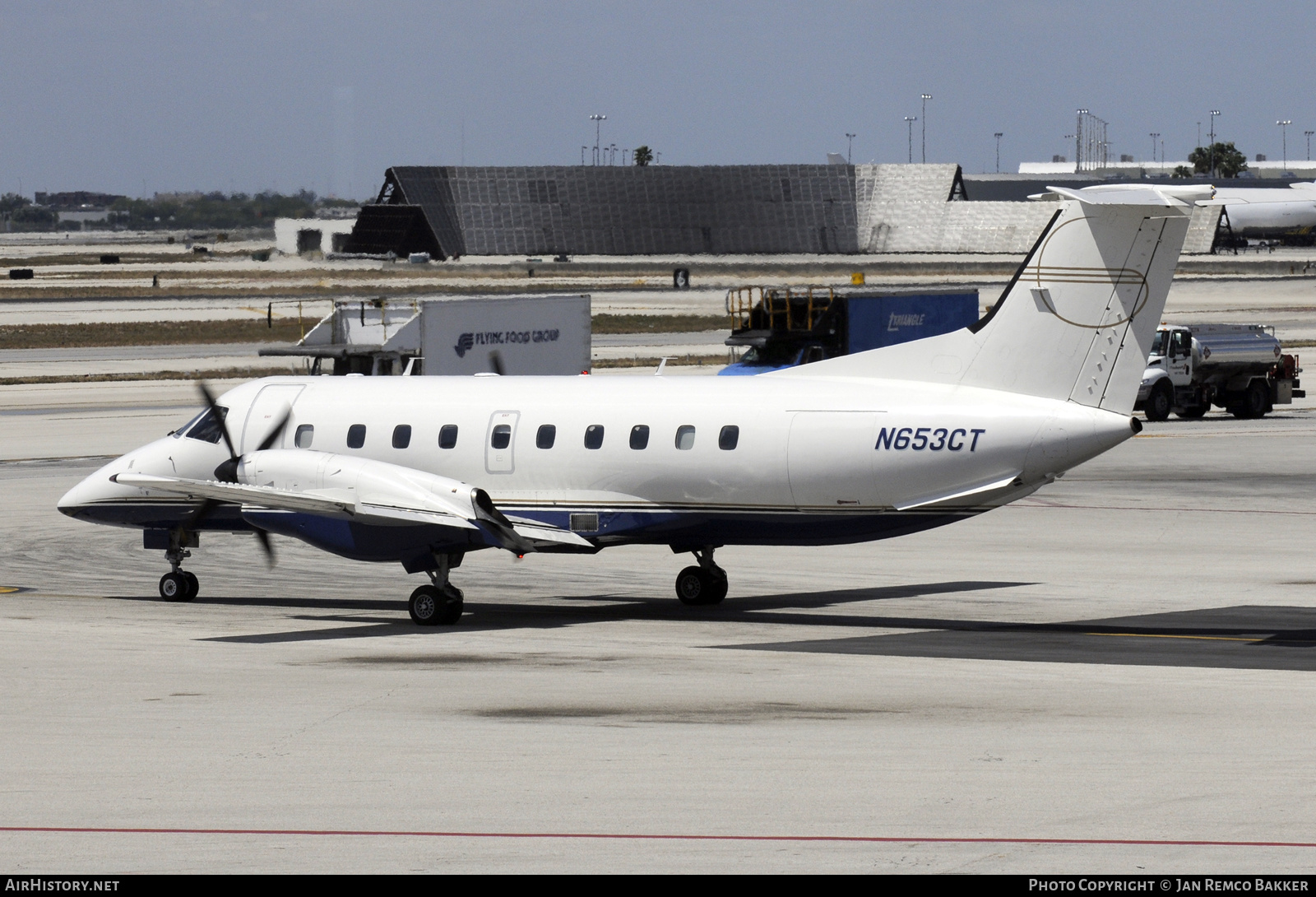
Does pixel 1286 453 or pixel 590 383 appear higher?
pixel 590 383

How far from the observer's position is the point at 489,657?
18938 millimetres

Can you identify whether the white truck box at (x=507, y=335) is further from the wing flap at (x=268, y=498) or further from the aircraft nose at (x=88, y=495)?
the wing flap at (x=268, y=498)

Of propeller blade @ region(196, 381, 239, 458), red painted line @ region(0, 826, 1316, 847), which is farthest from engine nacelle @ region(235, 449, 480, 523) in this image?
red painted line @ region(0, 826, 1316, 847)

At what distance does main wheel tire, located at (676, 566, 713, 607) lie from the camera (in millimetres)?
22781

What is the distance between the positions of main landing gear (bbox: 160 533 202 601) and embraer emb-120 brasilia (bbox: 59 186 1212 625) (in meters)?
0.65

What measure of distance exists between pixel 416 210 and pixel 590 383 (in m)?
155

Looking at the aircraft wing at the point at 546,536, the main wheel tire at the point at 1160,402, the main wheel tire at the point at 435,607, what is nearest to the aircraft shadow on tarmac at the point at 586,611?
the main wheel tire at the point at 435,607

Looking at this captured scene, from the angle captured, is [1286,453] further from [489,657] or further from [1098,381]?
[489,657]

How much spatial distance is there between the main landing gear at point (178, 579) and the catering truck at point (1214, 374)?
109ft

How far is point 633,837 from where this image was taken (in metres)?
11.3

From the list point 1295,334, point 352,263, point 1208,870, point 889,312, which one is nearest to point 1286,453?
point 889,312

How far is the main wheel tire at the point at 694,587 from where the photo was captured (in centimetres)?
2278

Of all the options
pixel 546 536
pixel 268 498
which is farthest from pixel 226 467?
pixel 546 536

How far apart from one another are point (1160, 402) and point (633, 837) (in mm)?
41882
